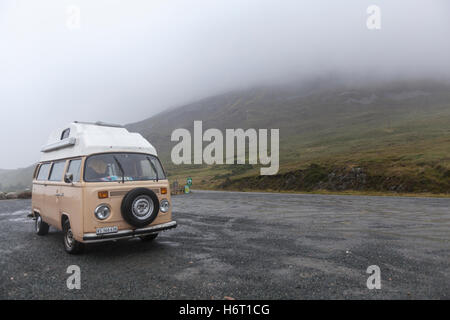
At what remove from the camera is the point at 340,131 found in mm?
126375

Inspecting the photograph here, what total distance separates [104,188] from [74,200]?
94cm

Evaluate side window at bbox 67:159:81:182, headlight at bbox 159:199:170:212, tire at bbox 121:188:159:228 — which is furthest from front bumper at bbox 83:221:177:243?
side window at bbox 67:159:81:182

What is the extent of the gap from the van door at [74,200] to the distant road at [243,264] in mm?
923

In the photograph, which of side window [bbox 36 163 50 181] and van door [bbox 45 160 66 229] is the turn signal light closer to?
van door [bbox 45 160 66 229]

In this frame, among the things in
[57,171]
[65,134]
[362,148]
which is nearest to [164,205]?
[57,171]

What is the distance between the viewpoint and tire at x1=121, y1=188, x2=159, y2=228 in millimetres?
7895

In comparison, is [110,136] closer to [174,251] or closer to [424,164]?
[174,251]

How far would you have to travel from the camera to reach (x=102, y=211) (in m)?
7.78

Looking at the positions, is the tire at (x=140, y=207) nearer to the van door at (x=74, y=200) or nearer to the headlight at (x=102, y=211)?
the headlight at (x=102, y=211)

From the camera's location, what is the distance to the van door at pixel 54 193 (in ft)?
30.2

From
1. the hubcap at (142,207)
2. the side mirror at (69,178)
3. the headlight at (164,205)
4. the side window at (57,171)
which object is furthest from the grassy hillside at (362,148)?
the side mirror at (69,178)

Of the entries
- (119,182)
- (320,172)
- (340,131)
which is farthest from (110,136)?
(340,131)

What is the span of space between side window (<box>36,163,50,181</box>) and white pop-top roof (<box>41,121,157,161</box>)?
0.74m
